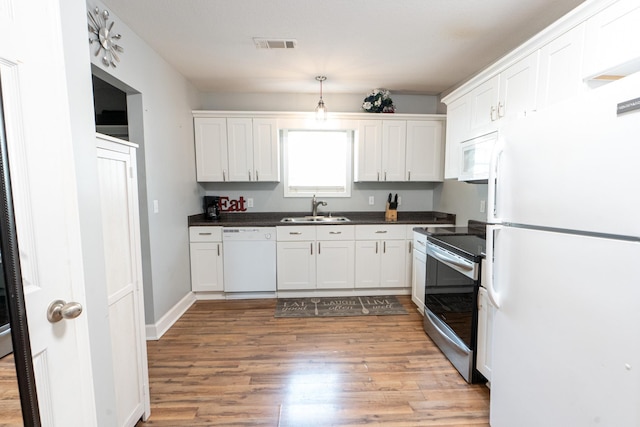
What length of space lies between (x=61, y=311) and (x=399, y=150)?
343 centimetres

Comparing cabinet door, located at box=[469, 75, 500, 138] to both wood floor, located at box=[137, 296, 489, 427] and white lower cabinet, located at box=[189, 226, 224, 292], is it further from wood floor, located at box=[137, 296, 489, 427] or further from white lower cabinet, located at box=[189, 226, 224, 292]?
white lower cabinet, located at box=[189, 226, 224, 292]

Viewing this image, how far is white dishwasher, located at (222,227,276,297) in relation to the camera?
10.8 ft

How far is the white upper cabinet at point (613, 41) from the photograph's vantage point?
4.14ft

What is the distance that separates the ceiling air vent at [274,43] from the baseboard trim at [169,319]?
259cm

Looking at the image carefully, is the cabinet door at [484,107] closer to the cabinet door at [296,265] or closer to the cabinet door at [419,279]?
→ the cabinet door at [419,279]

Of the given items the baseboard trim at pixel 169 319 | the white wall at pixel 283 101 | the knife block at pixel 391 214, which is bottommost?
the baseboard trim at pixel 169 319

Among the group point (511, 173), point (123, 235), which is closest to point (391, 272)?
point (511, 173)

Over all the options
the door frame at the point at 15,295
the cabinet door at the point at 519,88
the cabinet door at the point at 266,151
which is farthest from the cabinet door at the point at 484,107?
the door frame at the point at 15,295

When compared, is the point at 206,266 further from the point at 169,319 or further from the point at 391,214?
the point at 391,214

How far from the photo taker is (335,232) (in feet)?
10.9

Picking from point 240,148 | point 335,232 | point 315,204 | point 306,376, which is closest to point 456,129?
point 335,232

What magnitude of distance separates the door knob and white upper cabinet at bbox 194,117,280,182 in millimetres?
2768

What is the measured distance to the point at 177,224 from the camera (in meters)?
2.95

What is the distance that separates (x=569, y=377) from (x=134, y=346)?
1.99 m
